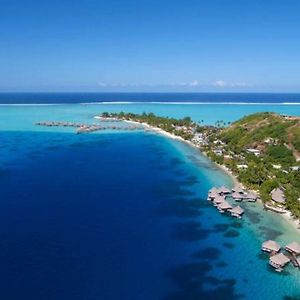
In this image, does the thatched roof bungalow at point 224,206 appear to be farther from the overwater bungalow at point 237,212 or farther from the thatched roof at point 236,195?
the thatched roof at point 236,195

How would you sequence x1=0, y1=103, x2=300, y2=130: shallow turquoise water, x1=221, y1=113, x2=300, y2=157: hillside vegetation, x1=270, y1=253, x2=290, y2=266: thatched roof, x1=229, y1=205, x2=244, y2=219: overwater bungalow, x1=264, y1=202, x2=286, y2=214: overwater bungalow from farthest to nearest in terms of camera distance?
x1=0, y1=103, x2=300, y2=130: shallow turquoise water, x1=221, y1=113, x2=300, y2=157: hillside vegetation, x1=264, y1=202, x2=286, y2=214: overwater bungalow, x1=229, y1=205, x2=244, y2=219: overwater bungalow, x1=270, y1=253, x2=290, y2=266: thatched roof

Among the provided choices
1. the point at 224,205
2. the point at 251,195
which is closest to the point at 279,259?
the point at 224,205

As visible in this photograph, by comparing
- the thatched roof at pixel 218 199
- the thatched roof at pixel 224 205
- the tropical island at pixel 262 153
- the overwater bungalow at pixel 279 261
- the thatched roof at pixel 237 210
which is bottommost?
the overwater bungalow at pixel 279 261

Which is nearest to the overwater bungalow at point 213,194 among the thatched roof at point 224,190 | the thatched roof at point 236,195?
the thatched roof at point 224,190

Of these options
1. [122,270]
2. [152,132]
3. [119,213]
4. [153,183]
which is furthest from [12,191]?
[152,132]

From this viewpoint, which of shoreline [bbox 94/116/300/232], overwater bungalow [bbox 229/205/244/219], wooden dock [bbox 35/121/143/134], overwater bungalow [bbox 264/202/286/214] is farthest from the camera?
wooden dock [bbox 35/121/143/134]

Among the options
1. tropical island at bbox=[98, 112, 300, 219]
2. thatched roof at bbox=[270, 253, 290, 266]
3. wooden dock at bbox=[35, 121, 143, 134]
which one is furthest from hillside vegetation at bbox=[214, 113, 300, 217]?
wooden dock at bbox=[35, 121, 143, 134]

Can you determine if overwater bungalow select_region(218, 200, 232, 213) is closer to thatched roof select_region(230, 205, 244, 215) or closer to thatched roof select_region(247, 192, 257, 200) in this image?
thatched roof select_region(230, 205, 244, 215)
